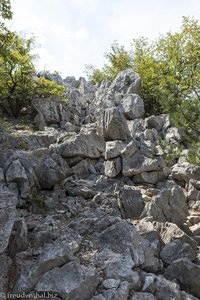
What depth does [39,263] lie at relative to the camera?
24.5 feet

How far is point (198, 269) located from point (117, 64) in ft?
104

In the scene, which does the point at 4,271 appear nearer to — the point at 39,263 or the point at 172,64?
the point at 39,263

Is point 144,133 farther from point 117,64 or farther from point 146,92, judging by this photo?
point 117,64

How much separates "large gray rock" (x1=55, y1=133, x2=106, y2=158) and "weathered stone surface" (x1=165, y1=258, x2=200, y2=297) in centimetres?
817

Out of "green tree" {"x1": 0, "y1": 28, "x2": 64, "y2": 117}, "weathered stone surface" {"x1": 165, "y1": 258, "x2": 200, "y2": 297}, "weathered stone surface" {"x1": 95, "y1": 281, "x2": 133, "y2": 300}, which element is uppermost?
"green tree" {"x1": 0, "y1": 28, "x2": 64, "y2": 117}

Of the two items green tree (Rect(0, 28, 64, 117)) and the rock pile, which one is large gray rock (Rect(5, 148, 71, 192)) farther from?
green tree (Rect(0, 28, 64, 117))

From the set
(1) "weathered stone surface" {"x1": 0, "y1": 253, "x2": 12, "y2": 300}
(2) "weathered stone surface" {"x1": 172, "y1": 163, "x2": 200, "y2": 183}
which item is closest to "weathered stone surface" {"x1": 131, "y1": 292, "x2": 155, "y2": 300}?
(1) "weathered stone surface" {"x1": 0, "y1": 253, "x2": 12, "y2": 300}

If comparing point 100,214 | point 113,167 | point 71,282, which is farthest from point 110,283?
point 113,167

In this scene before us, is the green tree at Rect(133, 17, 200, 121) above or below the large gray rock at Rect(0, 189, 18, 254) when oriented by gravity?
above

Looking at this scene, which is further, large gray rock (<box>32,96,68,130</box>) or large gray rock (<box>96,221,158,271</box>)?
large gray rock (<box>32,96,68,130</box>)

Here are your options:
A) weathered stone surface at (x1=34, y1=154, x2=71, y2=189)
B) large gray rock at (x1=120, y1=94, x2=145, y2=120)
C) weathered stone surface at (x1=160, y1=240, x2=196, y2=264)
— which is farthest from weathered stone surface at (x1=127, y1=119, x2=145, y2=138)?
weathered stone surface at (x1=160, y1=240, x2=196, y2=264)

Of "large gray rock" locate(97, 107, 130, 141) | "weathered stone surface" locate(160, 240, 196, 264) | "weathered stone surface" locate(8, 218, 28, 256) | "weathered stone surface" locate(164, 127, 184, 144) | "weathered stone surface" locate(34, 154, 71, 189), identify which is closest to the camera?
"weathered stone surface" locate(8, 218, 28, 256)

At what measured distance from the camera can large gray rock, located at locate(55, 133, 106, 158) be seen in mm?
14898

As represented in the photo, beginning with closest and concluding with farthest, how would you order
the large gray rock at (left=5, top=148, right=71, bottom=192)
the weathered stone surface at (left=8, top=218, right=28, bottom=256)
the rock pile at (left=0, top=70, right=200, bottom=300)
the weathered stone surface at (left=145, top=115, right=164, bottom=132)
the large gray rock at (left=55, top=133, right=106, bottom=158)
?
the rock pile at (left=0, top=70, right=200, bottom=300) < the weathered stone surface at (left=8, top=218, right=28, bottom=256) < the large gray rock at (left=5, top=148, right=71, bottom=192) < the large gray rock at (left=55, top=133, right=106, bottom=158) < the weathered stone surface at (left=145, top=115, right=164, bottom=132)
